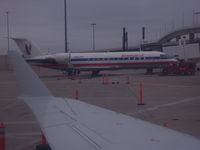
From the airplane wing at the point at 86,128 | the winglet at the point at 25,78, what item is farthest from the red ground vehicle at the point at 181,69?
the winglet at the point at 25,78

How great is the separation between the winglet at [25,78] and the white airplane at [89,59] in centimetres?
2607

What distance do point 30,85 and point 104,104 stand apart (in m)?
8.29

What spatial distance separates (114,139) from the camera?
378cm

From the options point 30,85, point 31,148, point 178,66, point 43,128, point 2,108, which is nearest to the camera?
point 43,128

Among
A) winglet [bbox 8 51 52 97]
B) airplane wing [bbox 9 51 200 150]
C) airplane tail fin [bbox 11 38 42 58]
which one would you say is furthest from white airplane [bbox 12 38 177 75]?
winglet [bbox 8 51 52 97]

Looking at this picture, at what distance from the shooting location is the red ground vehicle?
31891mm

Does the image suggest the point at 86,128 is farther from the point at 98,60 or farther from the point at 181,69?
the point at 181,69

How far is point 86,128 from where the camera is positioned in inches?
173

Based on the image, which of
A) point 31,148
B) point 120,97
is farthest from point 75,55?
point 31,148

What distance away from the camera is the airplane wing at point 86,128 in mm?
3514

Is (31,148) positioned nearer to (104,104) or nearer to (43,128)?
(43,128)

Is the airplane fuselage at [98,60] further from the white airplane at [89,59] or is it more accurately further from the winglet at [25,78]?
the winglet at [25,78]

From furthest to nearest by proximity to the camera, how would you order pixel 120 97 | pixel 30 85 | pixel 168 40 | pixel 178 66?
1. pixel 168 40
2. pixel 178 66
3. pixel 120 97
4. pixel 30 85

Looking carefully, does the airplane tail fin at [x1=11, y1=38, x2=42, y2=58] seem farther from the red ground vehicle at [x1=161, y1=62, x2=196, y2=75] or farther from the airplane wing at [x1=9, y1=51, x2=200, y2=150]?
the airplane wing at [x1=9, y1=51, x2=200, y2=150]
